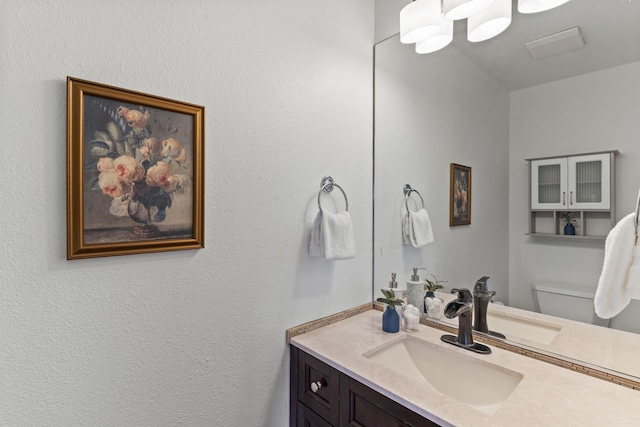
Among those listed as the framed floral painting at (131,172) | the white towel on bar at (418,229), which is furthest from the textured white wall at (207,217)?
the white towel on bar at (418,229)

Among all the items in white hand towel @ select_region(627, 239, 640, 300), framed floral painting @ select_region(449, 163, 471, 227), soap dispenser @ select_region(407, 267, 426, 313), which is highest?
framed floral painting @ select_region(449, 163, 471, 227)

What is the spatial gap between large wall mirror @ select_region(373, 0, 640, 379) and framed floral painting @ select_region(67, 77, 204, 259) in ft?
3.19

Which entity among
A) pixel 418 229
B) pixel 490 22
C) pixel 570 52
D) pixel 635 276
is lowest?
pixel 635 276

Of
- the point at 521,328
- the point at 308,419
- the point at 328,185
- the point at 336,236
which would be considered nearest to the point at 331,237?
the point at 336,236

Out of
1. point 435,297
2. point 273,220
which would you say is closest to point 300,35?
point 273,220

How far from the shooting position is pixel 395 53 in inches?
62.9

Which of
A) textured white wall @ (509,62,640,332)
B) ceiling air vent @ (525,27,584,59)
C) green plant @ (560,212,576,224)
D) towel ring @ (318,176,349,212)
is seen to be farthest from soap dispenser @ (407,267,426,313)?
ceiling air vent @ (525,27,584,59)

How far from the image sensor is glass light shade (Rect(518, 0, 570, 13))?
1.07 m

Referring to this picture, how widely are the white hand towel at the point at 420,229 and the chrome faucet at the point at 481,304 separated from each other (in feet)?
1.03

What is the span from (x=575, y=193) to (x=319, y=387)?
3.69ft

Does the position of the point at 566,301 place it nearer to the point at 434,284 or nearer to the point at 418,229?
the point at 434,284

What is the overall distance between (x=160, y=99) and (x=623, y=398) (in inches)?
62.5

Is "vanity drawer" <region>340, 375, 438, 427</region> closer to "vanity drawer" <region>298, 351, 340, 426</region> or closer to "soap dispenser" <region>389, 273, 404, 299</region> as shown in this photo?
"vanity drawer" <region>298, 351, 340, 426</region>

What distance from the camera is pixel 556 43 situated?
1.11 meters
